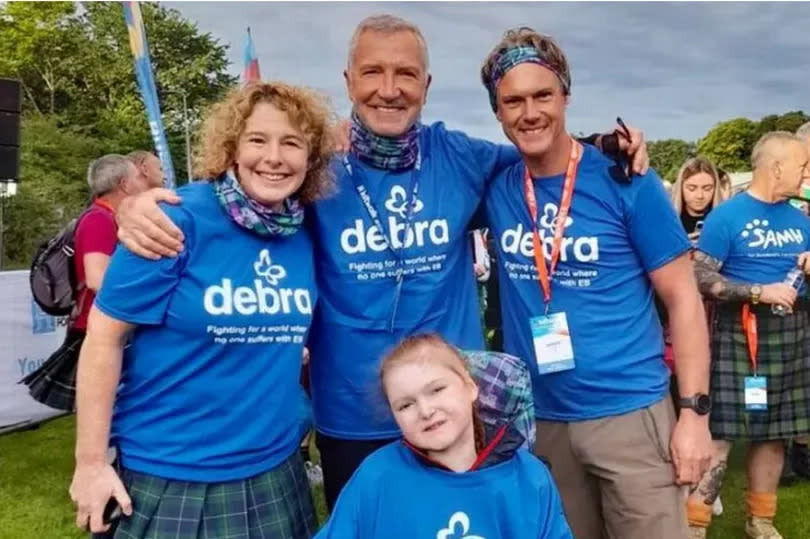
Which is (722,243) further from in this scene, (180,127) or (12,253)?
(180,127)

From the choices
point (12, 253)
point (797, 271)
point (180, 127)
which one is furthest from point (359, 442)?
point (180, 127)

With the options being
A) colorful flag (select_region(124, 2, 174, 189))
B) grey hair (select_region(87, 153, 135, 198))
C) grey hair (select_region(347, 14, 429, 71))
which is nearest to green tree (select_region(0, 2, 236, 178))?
colorful flag (select_region(124, 2, 174, 189))

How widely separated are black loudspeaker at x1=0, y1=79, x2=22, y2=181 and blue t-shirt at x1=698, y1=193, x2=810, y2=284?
473 centimetres

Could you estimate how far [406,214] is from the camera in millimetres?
2393

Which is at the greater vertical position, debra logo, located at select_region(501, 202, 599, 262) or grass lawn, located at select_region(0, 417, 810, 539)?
debra logo, located at select_region(501, 202, 599, 262)

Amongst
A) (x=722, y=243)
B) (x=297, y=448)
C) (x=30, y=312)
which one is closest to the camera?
(x=297, y=448)

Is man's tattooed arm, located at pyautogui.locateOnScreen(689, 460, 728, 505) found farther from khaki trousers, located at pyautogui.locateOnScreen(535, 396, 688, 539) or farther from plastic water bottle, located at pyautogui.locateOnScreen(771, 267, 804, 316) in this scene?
khaki trousers, located at pyautogui.locateOnScreen(535, 396, 688, 539)

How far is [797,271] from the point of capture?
14.1 ft

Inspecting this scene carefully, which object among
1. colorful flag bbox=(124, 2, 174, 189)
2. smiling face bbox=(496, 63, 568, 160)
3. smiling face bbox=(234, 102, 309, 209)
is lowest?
smiling face bbox=(234, 102, 309, 209)

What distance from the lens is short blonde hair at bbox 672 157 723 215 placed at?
5531mm

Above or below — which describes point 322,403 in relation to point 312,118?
below

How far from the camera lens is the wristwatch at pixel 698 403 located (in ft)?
7.74

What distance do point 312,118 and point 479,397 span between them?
86 cm

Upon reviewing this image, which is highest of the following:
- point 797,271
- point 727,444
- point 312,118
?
point 312,118
